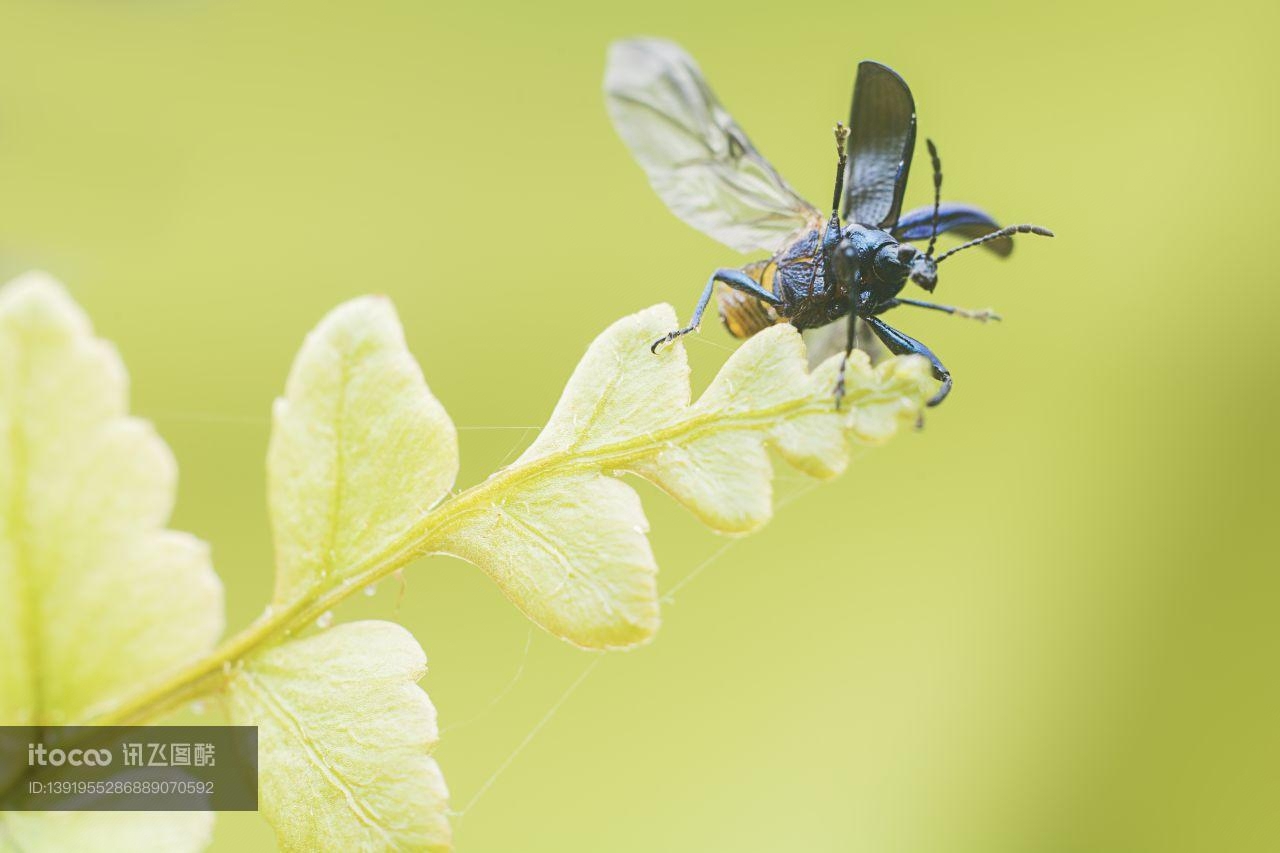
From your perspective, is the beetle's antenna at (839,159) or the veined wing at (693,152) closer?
the beetle's antenna at (839,159)

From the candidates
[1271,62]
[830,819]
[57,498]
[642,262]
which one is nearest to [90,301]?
[642,262]

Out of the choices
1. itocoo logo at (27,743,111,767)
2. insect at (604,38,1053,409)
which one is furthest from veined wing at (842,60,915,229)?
itocoo logo at (27,743,111,767)

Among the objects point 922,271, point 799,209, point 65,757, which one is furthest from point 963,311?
point 65,757

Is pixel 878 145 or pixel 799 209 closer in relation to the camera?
pixel 878 145

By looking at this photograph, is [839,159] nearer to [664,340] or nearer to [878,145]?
[878,145]

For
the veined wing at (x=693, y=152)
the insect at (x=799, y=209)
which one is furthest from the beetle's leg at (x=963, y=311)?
the veined wing at (x=693, y=152)

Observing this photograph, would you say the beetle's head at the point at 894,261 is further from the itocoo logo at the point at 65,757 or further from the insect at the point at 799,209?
the itocoo logo at the point at 65,757
